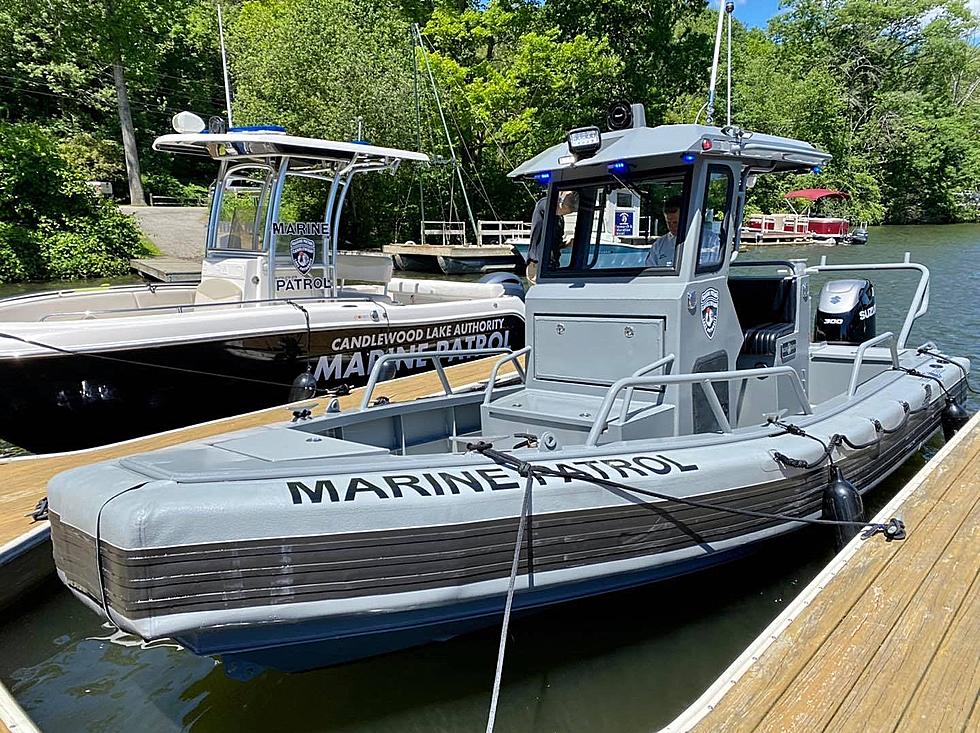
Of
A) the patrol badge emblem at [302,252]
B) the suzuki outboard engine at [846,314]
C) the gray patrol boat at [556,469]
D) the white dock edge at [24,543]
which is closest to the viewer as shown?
the gray patrol boat at [556,469]

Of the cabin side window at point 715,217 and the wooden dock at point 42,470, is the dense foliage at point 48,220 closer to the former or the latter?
the wooden dock at point 42,470

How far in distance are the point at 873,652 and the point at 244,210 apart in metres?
7.91

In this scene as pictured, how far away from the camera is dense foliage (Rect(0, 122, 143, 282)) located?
2180 centimetres

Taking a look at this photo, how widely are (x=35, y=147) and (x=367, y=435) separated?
74.5 ft

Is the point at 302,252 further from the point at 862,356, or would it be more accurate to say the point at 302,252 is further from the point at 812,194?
the point at 812,194

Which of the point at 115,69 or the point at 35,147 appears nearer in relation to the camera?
the point at 35,147

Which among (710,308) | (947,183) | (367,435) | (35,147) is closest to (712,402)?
(710,308)

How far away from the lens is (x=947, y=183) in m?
44.6

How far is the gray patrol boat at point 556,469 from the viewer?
3.15 m

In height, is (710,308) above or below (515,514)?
above

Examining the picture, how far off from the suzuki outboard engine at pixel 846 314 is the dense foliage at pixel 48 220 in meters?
21.2

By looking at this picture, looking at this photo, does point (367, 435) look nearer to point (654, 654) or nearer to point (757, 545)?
point (654, 654)

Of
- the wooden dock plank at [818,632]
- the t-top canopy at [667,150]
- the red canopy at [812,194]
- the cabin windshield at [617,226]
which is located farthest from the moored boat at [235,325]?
the red canopy at [812,194]

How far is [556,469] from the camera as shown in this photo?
3799 mm
